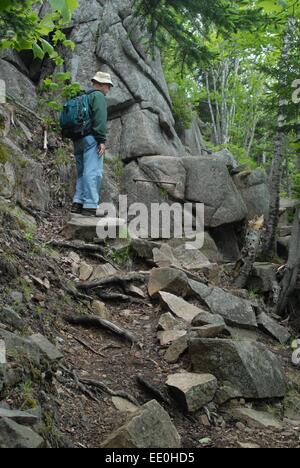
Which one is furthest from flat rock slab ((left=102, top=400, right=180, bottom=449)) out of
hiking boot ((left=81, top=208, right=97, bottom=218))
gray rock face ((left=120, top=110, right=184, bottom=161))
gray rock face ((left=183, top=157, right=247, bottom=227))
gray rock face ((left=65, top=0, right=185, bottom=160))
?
gray rock face ((left=65, top=0, right=185, bottom=160))

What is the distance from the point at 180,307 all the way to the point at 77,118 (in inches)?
169

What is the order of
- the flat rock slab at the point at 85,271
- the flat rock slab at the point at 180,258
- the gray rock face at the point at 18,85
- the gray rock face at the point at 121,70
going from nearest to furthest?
the flat rock slab at the point at 85,271, the flat rock slab at the point at 180,258, the gray rock face at the point at 18,85, the gray rock face at the point at 121,70

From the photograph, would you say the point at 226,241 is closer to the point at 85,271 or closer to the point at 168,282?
the point at 168,282

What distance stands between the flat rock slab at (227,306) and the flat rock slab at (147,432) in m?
3.71

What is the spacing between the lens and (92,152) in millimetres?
8680

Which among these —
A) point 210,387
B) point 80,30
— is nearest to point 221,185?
point 80,30

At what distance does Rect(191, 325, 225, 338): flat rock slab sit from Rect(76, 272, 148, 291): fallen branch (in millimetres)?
1798

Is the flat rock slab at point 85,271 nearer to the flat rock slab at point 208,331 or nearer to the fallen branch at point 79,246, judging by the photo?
the fallen branch at point 79,246

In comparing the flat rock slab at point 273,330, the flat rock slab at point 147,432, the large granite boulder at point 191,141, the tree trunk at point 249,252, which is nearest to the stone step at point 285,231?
the large granite boulder at point 191,141

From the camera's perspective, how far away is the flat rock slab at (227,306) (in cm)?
725

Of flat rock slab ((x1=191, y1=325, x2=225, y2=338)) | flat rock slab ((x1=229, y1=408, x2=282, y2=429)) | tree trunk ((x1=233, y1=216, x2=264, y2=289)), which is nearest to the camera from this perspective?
flat rock slab ((x1=229, y1=408, x2=282, y2=429))

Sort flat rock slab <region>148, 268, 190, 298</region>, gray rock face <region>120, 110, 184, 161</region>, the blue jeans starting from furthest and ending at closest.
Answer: gray rock face <region>120, 110, 184, 161</region> < the blue jeans < flat rock slab <region>148, 268, 190, 298</region>

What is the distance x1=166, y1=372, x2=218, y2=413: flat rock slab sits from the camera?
4.37 metres

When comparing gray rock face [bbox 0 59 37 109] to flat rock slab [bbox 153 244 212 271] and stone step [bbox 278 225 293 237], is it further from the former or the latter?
stone step [bbox 278 225 293 237]
